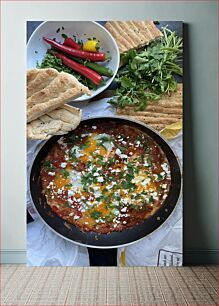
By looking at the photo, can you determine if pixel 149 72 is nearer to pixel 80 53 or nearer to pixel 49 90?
pixel 80 53

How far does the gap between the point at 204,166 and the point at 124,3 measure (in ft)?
4.61

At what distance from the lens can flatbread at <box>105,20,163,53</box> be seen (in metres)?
4.83

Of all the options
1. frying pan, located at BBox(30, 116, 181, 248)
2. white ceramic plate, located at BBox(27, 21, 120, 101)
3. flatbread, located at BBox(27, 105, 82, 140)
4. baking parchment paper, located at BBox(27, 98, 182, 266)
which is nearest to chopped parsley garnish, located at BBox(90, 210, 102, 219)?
frying pan, located at BBox(30, 116, 181, 248)

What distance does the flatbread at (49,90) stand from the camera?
476cm

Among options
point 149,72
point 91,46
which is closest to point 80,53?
point 91,46

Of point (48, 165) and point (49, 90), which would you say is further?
point (48, 165)

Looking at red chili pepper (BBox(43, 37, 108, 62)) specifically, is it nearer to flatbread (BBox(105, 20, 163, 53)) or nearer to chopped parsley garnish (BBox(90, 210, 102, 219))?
flatbread (BBox(105, 20, 163, 53))

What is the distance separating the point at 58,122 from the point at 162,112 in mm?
795

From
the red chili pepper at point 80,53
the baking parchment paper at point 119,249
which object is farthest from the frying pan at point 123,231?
the red chili pepper at point 80,53

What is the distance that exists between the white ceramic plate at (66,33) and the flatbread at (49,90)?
0.12 meters

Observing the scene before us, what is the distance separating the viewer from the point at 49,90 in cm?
477

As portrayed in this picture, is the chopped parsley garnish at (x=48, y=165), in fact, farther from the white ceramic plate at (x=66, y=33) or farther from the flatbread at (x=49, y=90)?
the white ceramic plate at (x=66, y=33)

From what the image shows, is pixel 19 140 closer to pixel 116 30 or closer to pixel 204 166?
pixel 116 30

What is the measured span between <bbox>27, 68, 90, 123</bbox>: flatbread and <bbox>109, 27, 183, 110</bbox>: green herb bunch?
29 cm
